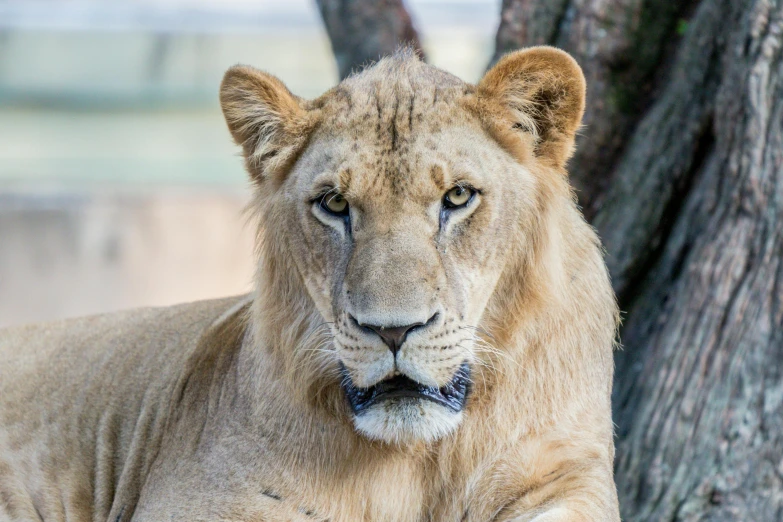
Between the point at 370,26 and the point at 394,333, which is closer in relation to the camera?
the point at 394,333

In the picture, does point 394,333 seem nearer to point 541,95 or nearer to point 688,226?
point 541,95

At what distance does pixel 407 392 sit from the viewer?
3.12m

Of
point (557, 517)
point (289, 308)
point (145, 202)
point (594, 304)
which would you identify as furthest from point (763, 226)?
point (145, 202)

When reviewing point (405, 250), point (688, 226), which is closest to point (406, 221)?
point (405, 250)

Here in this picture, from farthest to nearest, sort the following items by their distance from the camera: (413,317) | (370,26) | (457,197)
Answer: (370,26), (457,197), (413,317)

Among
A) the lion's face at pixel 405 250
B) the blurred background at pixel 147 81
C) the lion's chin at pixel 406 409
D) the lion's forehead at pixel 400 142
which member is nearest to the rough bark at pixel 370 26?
the lion's forehead at pixel 400 142

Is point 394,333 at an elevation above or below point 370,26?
below

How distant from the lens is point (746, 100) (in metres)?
4.36

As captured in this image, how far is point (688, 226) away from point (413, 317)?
7.35 ft

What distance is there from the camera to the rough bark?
6230 millimetres

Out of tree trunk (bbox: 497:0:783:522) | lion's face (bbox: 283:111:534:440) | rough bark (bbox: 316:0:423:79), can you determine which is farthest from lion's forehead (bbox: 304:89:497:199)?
rough bark (bbox: 316:0:423:79)

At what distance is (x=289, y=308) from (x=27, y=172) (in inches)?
378

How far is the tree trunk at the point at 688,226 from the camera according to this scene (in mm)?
4312

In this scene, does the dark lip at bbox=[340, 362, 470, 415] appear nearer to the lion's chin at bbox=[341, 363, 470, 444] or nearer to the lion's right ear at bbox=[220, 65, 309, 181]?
the lion's chin at bbox=[341, 363, 470, 444]
